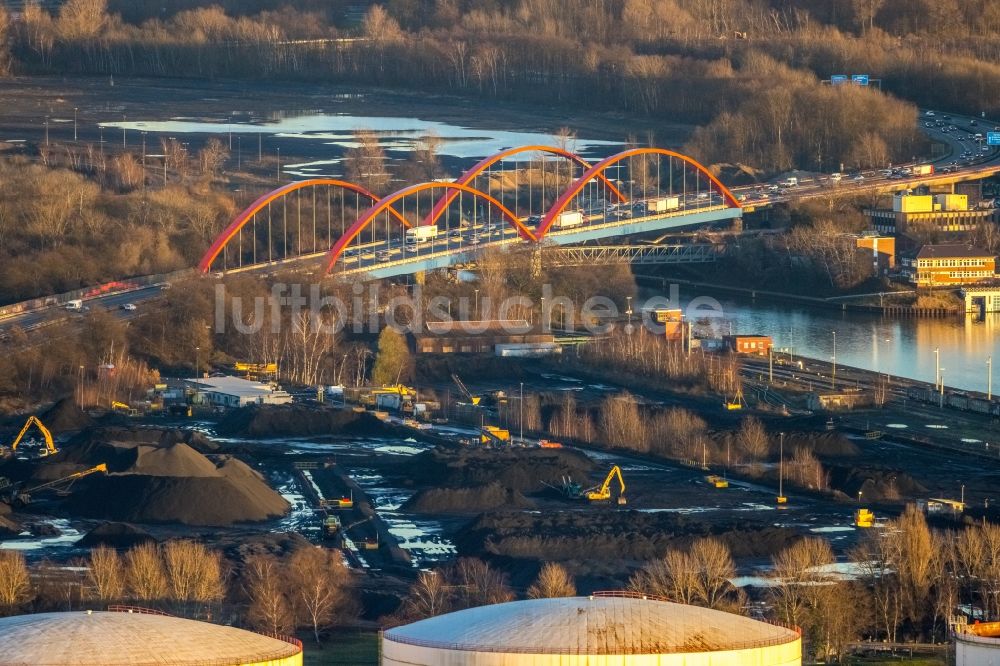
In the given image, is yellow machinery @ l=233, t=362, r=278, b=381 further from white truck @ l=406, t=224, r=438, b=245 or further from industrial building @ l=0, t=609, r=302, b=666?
industrial building @ l=0, t=609, r=302, b=666

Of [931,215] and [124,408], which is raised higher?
[124,408]

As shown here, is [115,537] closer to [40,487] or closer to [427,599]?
[40,487]

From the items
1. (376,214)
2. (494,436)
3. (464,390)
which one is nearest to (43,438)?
(494,436)

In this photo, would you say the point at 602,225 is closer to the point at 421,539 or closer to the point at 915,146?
the point at 915,146

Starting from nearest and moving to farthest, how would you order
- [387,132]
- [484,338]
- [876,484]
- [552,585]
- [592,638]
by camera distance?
[592,638], [552,585], [876,484], [484,338], [387,132]

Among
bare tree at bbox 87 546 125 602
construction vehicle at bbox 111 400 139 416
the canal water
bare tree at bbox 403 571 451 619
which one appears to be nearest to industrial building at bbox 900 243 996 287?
the canal water

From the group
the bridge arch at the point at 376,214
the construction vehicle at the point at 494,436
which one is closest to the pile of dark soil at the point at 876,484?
the construction vehicle at the point at 494,436

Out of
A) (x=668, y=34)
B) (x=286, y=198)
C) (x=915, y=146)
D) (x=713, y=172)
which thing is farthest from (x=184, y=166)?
(x=668, y=34)
